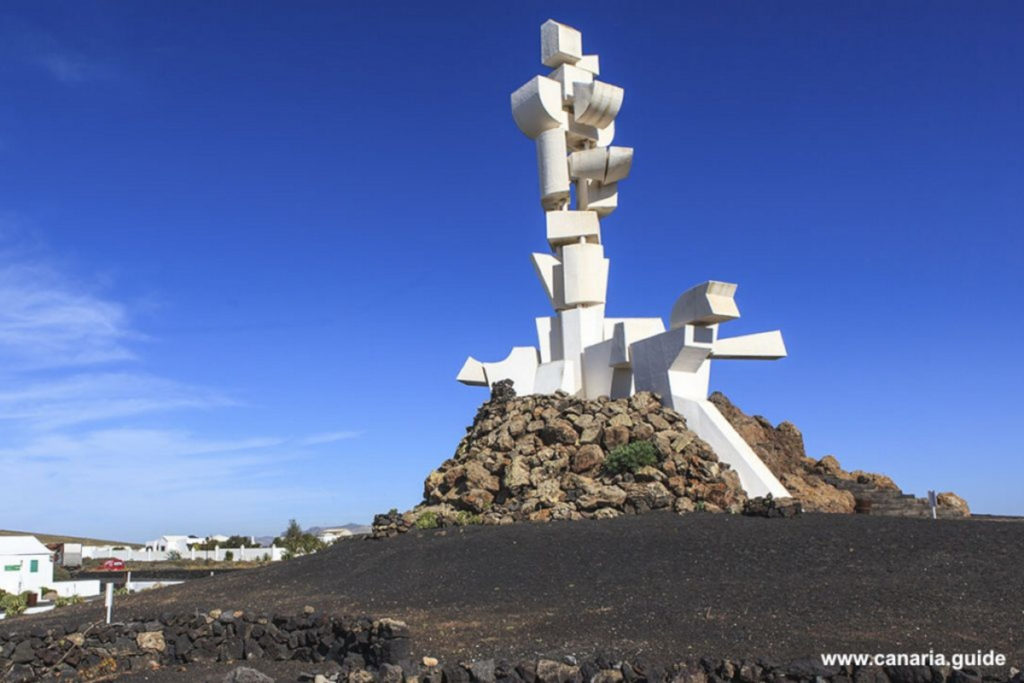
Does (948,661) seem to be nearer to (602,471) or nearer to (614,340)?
(602,471)

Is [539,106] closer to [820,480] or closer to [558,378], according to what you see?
[558,378]

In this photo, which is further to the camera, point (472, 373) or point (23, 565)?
point (23, 565)

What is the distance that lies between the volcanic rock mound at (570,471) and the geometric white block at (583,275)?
282cm

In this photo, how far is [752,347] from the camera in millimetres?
21672

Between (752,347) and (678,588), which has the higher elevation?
(752,347)

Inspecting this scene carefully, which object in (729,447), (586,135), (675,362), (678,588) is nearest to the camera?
(678,588)

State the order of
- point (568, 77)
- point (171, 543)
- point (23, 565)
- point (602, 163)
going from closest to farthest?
point (602, 163), point (568, 77), point (23, 565), point (171, 543)

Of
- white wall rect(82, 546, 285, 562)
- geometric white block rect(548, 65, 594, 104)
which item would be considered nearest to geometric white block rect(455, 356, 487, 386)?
geometric white block rect(548, 65, 594, 104)

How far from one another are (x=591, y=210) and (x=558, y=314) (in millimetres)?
3154

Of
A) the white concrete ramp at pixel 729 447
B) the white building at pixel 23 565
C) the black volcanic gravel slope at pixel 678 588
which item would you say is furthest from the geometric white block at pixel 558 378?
the white building at pixel 23 565

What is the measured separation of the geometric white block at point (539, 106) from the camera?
24.4 m

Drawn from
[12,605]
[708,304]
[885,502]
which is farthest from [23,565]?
[885,502]

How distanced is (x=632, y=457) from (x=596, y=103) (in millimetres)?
10819

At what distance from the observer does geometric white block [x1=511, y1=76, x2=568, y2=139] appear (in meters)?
24.4
